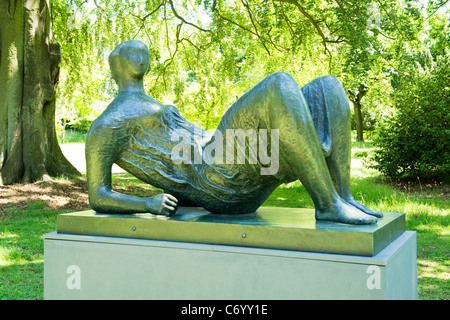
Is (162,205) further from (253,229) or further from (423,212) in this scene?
(423,212)

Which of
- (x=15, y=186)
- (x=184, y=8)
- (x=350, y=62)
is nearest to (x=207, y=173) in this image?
(x=15, y=186)

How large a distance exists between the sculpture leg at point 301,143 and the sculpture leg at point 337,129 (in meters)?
0.30

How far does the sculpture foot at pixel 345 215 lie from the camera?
2.47m

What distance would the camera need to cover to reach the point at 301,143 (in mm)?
2475

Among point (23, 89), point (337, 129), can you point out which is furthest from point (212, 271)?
point (23, 89)

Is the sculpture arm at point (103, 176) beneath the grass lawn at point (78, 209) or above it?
above

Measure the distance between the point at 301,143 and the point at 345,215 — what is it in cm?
45

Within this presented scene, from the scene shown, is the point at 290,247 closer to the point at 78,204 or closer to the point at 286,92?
the point at 286,92

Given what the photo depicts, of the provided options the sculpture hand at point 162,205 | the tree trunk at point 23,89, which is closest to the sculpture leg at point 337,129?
the sculpture hand at point 162,205

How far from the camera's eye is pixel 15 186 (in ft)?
26.4

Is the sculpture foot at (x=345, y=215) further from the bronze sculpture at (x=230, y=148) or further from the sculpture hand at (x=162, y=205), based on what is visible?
the sculpture hand at (x=162, y=205)

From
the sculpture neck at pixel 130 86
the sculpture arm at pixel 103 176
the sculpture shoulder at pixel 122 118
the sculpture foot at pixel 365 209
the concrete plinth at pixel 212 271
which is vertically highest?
the sculpture neck at pixel 130 86

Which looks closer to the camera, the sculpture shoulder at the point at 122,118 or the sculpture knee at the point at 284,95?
the sculpture knee at the point at 284,95
